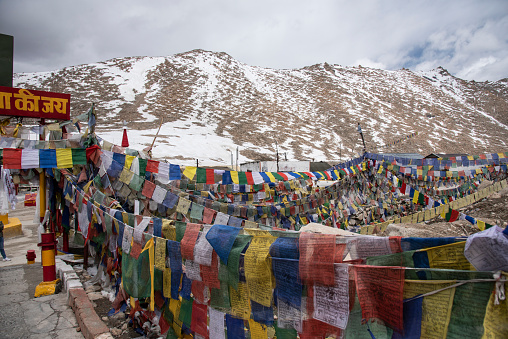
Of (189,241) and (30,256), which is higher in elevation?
(189,241)

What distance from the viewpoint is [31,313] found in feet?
17.3

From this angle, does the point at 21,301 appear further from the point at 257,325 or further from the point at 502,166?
the point at 502,166

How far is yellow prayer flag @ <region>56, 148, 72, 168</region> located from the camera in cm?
662

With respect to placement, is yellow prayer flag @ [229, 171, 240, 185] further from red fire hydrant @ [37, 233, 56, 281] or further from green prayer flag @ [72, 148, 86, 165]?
red fire hydrant @ [37, 233, 56, 281]

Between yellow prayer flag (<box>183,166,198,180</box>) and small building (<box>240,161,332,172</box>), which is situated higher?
small building (<box>240,161,332,172</box>)

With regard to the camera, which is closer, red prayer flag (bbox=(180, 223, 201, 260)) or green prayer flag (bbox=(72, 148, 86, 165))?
red prayer flag (bbox=(180, 223, 201, 260))

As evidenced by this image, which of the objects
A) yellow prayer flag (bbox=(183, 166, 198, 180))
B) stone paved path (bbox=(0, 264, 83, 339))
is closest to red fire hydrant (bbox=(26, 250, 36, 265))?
stone paved path (bbox=(0, 264, 83, 339))

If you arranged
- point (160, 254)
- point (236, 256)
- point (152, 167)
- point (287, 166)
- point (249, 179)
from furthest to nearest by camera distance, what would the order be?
point (287, 166) → point (249, 179) → point (152, 167) → point (160, 254) → point (236, 256)

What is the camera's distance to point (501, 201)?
12.6 m

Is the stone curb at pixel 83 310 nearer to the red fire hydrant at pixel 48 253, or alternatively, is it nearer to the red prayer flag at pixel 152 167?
the red fire hydrant at pixel 48 253

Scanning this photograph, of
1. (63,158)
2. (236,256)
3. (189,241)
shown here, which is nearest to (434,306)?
(236,256)

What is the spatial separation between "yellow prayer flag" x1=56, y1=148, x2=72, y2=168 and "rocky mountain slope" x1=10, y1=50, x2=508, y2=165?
33253mm

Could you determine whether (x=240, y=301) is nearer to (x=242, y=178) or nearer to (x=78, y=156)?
(x=78, y=156)

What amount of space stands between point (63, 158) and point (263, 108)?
72.6 metres
